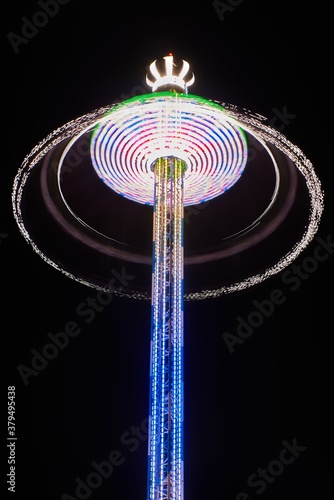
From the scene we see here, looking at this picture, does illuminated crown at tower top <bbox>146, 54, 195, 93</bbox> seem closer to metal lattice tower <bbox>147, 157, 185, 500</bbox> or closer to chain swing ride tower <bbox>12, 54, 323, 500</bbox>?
chain swing ride tower <bbox>12, 54, 323, 500</bbox>

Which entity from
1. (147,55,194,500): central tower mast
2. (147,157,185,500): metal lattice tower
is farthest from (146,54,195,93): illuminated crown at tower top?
(147,157,185,500): metal lattice tower

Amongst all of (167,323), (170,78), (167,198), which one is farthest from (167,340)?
(170,78)

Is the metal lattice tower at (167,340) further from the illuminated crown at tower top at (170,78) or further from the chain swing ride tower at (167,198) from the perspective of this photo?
the illuminated crown at tower top at (170,78)

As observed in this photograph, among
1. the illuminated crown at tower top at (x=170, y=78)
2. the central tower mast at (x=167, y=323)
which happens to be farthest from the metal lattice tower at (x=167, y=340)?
the illuminated crown at tower top at (x=170, y=78)

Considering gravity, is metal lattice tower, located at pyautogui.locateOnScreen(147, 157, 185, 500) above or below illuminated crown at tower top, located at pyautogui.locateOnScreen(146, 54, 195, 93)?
below

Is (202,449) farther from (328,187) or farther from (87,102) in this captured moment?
(87,102)

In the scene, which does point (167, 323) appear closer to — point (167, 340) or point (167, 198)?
point (167, 340)
